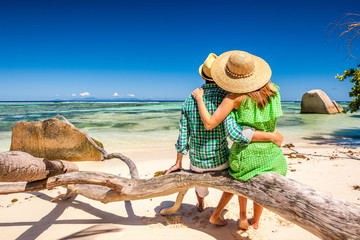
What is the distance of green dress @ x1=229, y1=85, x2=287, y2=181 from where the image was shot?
6.77 feet

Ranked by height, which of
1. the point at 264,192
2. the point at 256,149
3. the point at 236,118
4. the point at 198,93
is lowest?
the point at 264,192

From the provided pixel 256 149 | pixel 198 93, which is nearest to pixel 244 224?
pixel 256 149

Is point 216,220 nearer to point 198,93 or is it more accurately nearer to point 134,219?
point 134,219

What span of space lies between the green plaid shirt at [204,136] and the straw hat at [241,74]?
24 centimetres

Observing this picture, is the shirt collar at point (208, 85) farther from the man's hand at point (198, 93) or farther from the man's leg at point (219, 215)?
the man's leg at point (219, 215)

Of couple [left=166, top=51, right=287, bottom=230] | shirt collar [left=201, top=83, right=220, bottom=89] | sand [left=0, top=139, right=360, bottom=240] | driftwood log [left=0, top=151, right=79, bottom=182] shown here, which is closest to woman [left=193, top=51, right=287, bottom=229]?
couple [left=166, top=51, right=287, bottom=230]

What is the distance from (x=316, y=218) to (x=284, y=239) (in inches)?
41.9

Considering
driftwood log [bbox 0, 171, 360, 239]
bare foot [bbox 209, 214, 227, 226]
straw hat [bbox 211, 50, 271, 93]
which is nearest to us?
driftwood log [bbox 0, 171, 360, 239]

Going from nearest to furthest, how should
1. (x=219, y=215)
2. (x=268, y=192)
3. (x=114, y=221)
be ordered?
(x=268, y=192) → (x=219, y=215) → (x=114, y=221)

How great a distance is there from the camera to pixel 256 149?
216cm

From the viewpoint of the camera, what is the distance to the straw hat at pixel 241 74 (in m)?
1.96

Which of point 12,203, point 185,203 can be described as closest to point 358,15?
point 185,203

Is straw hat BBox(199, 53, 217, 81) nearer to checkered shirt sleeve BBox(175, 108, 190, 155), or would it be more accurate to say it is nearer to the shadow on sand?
checkered shirt sleeve BBox(175, 108, 190, 155)

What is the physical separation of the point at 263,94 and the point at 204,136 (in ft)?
2.32
